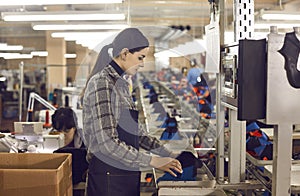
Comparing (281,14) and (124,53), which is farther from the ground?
(281,14)

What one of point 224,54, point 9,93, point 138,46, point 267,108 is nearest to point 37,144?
point 138,46

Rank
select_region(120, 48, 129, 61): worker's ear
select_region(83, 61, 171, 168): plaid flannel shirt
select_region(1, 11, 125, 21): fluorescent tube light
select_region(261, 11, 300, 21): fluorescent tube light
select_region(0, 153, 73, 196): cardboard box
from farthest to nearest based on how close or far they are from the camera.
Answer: select_region(261, 11, 300, 21): fluorescent tube light, select_region(1, 11, 125, 21): fluorescent tube light, select_region(120, 48, 129, 61): worker's ear, select_region(83, 61, 171, 168): plaid flannel shirt, select_region(0, 153, 73, 196): cardboard box

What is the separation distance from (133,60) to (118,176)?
1.69 ft

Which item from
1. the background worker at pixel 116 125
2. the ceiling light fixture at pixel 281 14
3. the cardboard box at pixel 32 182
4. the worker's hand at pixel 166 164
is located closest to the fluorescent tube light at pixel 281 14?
the ceiling light fixture at pixel 281 14

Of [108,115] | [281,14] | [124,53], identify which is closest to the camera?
[108,115]

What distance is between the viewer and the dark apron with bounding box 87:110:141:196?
189cm

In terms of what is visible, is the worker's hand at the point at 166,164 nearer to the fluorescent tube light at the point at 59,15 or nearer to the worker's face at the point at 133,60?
the worker's face at the point at 133,60

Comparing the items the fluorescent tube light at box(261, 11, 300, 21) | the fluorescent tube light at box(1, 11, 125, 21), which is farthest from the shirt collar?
the fluorescent tube light at box(261, 11, 300, 21)

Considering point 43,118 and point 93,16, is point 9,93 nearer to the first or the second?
point 43,118

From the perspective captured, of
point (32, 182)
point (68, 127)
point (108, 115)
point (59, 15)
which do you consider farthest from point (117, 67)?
point (59, 15)

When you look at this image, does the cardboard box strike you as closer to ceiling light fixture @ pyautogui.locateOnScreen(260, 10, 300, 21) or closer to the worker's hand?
the worker's hand

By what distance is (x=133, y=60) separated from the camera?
188cm

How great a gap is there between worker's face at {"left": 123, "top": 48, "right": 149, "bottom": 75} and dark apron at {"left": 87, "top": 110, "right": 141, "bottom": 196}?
19cm

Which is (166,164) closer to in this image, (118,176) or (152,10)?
(118,176)
